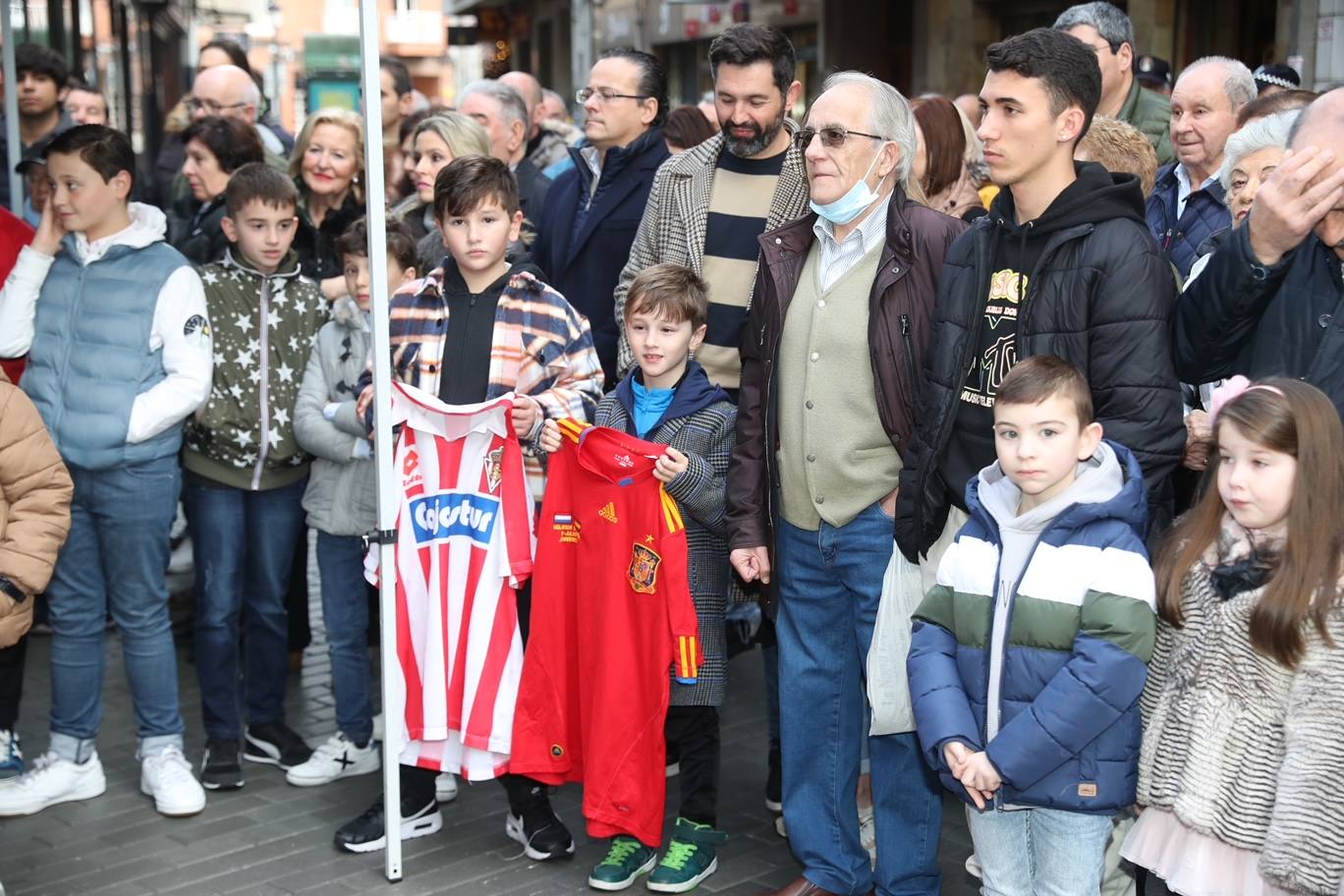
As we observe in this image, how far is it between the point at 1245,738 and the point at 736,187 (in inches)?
97.9

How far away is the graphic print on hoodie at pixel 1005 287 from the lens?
3.72 m

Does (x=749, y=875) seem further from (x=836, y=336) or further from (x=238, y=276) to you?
(x=238, y=276)

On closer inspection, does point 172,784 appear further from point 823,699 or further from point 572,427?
point 823,699

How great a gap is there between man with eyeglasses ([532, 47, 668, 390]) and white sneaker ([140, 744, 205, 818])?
2013 mm

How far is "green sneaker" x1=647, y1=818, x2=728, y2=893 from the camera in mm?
4664

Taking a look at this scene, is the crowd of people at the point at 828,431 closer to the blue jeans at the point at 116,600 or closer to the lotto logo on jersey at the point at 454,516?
the blue jeans at the point at 116,600

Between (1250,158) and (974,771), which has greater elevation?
(1250,158)

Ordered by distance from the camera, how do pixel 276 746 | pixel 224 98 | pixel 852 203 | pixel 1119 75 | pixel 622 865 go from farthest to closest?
pixel 224 98 → pixel 1119 75 → pixel 276 746 → pixel 622 865 → pixel 852 203

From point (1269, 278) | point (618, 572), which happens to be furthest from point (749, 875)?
point (1269, 278)

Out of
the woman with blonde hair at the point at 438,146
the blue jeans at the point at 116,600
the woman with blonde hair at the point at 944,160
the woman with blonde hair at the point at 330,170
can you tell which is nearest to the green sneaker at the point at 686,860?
the blue jeans at the point at 116,600

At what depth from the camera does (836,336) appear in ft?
Result: 14.0

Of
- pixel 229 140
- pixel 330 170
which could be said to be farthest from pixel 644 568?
pixel 229 140

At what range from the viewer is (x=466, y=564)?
4.86m

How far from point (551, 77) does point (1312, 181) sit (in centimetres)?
2898
